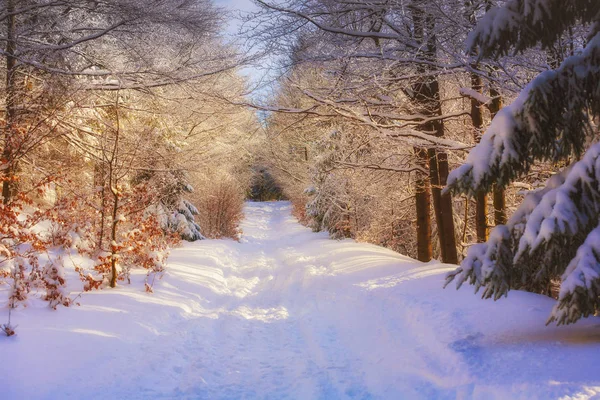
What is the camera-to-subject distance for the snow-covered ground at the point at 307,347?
4.02m

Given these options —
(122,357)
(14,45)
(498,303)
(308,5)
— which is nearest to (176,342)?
(122,357)

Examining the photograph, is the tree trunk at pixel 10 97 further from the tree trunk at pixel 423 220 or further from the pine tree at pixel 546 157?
the tree trunk at pixel 423 220

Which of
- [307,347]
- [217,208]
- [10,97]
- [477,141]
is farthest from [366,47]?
[217,208]

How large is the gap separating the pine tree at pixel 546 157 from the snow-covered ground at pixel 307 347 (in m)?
0.69

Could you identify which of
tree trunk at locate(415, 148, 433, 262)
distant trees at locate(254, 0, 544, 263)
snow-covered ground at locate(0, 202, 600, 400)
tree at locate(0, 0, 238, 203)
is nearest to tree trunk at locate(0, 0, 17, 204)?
tree at locate(0, 0, 238, 203)

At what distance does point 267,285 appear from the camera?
10.3 metres

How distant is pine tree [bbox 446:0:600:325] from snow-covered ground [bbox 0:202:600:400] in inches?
27.0

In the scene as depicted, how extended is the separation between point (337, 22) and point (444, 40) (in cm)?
199

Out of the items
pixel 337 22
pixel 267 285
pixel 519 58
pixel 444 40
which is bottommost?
pixel 267 285

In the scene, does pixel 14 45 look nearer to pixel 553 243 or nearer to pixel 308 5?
pixel 308 5

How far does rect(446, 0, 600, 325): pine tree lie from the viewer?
3.66 meters

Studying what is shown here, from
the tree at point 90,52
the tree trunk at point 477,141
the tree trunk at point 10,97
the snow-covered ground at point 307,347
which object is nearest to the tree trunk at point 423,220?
the tree trunk at point 477,141

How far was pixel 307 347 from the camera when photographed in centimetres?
577

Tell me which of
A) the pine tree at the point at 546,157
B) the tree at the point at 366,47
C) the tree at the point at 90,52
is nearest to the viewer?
the pine tree at the point at 546,157
